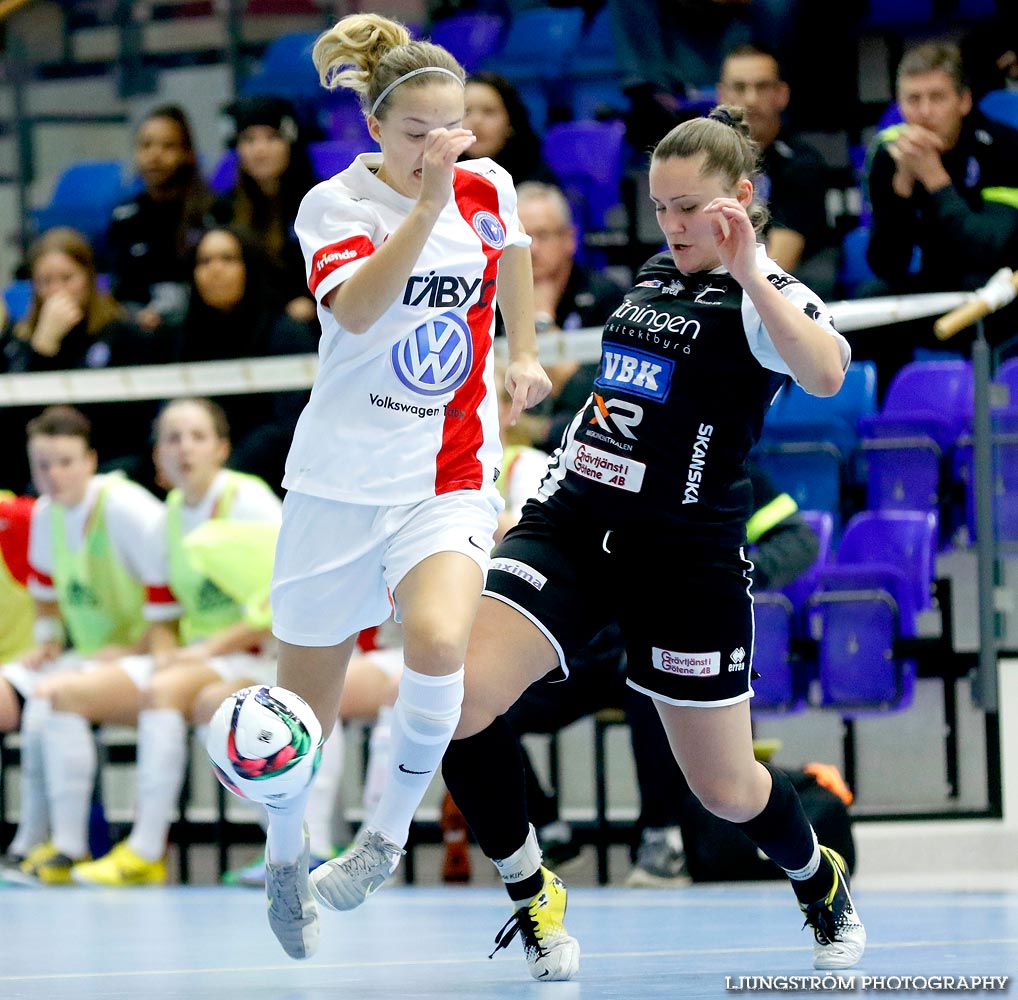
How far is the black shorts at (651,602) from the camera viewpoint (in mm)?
3814

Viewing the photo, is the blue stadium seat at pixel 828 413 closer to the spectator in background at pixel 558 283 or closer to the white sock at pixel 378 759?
the spectator in background at pixel 558 283

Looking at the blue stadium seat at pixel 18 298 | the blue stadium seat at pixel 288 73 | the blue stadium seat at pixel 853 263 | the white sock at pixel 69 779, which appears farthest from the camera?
the blue stadium seat at pixel 288 73

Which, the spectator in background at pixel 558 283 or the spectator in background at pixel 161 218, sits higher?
the spectator in background at pixel 161 218

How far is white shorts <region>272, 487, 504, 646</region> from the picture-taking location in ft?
12.2

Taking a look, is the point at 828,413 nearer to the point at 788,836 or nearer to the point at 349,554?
the point at 788,836

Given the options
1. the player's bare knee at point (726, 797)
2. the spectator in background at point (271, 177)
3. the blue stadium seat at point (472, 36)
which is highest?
the blue stadium seat at point (472, 36)

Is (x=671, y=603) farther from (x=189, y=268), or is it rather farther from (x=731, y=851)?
(x=189, y=268)

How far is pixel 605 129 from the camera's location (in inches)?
358

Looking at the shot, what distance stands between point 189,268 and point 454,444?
561 centimetres

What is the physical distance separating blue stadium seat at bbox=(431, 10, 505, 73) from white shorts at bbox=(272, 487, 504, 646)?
6.91 m

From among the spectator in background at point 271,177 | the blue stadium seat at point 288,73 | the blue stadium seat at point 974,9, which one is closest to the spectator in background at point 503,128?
the spectator in background at point 271,177

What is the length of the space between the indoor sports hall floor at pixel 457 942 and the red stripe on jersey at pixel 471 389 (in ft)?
3.42

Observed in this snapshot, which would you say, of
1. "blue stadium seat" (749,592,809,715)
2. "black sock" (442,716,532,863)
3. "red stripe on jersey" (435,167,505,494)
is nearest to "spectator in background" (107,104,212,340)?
"blue stadium seat" (749,592,809,715)

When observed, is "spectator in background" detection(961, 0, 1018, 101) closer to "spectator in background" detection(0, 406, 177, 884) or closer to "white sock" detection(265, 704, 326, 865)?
"spectator in background" detection(0, 406, 177, 884)
